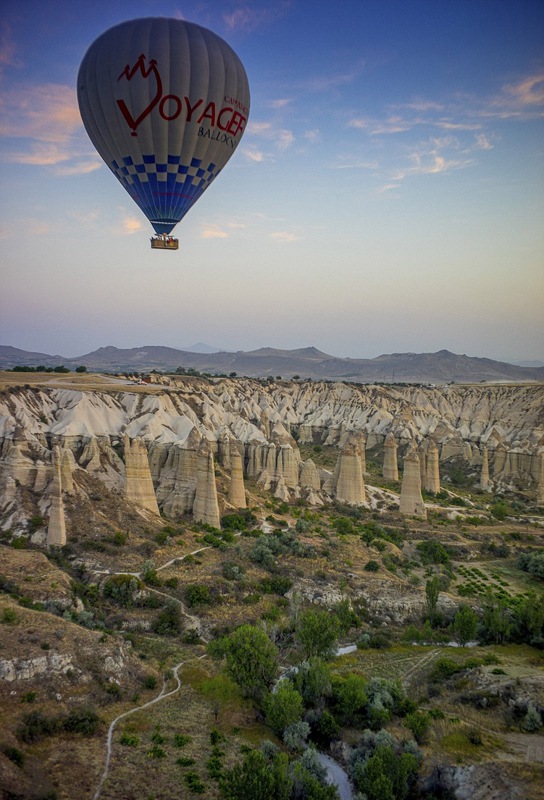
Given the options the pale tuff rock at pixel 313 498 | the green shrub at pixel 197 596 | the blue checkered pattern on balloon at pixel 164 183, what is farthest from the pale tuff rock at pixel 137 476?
the pale tuff rock at pixel 313 498

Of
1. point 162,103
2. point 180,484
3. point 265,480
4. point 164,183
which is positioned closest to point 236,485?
point 180,484

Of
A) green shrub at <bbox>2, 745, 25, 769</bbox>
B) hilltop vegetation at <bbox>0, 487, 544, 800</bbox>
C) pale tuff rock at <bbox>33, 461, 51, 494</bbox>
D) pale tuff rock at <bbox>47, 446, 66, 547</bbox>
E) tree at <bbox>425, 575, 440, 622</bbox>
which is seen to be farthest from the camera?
pale tuff rock at <bbox>33, 461, 51, 494</bbox>

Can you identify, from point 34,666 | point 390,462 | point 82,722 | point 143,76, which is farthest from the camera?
point 390,462

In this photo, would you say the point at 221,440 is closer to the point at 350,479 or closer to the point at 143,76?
the point at 350,479

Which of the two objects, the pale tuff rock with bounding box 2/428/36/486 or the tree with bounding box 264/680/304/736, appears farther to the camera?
the pale tuff rock with bounding box 2/428/36/486

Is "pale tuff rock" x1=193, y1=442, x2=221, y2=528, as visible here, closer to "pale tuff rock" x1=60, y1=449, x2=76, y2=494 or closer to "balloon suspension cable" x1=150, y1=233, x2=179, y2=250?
"pale tuff rock" x1=60, y1=449, x2=76, y2=494

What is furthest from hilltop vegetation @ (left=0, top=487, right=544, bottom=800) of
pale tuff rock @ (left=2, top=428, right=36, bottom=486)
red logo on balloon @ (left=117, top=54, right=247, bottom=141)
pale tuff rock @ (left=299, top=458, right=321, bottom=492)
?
red logo on balloon @ (left=117, top=54, right=247, bottom=141)

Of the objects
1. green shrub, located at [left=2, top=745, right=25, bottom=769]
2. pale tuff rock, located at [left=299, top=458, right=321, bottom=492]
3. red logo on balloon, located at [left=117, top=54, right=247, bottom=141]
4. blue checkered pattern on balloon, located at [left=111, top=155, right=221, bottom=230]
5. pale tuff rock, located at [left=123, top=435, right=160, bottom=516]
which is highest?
red logo on balloon, located at [left=117, top=54, right=247, bottom=141]
